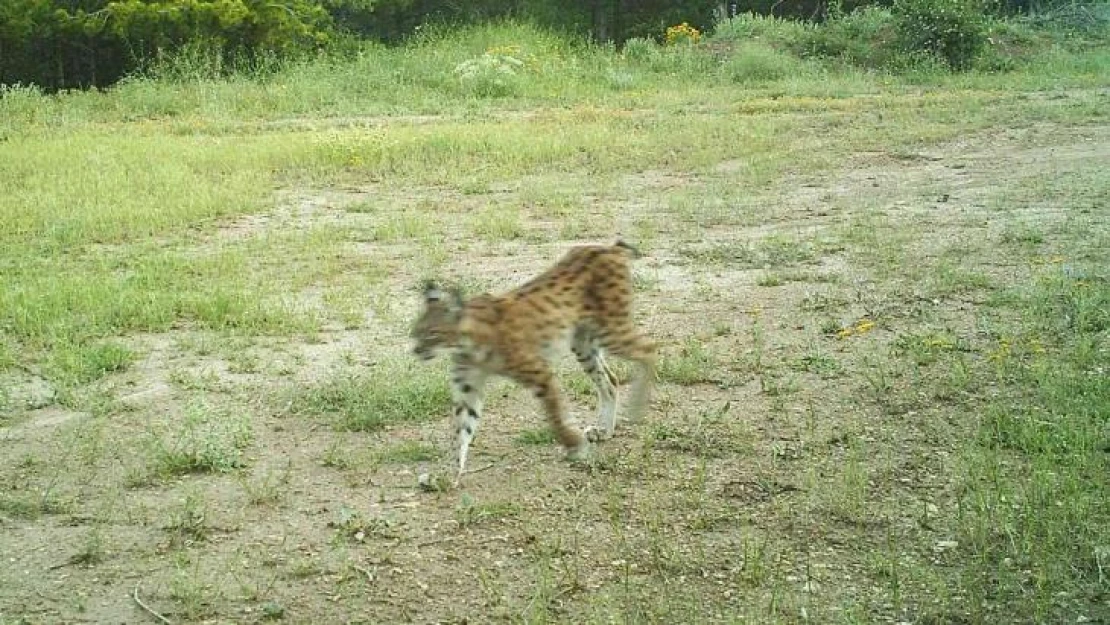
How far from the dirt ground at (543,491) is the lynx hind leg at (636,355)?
0.58 feet

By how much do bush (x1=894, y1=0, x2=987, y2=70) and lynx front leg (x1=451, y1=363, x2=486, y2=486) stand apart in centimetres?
2183

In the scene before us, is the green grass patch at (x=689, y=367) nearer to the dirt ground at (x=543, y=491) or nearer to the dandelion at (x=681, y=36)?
the dirt ground at (x=543, y=491)

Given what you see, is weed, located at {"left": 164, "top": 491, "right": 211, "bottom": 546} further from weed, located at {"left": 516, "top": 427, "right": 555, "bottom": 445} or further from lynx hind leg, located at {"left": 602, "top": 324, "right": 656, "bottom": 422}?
lynx hind leg, located at {"left": 602, "top": 324, "right": 656, "bottom": 422}

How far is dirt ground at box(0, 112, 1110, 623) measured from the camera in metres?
5.62

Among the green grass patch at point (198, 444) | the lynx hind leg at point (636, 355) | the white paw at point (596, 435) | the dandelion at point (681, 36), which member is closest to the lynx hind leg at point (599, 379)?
the white paw at point (596, 435)

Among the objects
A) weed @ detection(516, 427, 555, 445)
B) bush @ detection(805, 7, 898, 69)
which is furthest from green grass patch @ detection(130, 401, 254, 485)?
bush @ detection(805, 7, 898, 69)

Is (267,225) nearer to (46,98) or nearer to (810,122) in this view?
(810,122)

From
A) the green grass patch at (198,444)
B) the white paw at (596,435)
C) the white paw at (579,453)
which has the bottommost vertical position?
the green grass patch at (198,444)

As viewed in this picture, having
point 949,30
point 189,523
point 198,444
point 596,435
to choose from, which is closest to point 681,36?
point 949,30

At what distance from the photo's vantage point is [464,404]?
704cm

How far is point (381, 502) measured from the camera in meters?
6.67

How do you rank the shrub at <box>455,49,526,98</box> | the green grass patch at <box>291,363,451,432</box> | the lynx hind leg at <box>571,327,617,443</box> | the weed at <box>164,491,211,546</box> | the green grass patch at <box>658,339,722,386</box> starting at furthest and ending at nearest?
the shrub at <box>455,49,526,98</box>
the green grass patch at <box>658,339,722,386</box>
the green grass patch at <box>291,363,451,432</box>
the lynx hind leg at <box>571,327,617,443</box>
the weed at <box>164,491,211,546</box>

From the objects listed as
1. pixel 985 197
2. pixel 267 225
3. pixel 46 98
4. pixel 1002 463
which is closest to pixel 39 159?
pixel 267 225

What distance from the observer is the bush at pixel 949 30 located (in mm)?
26234
